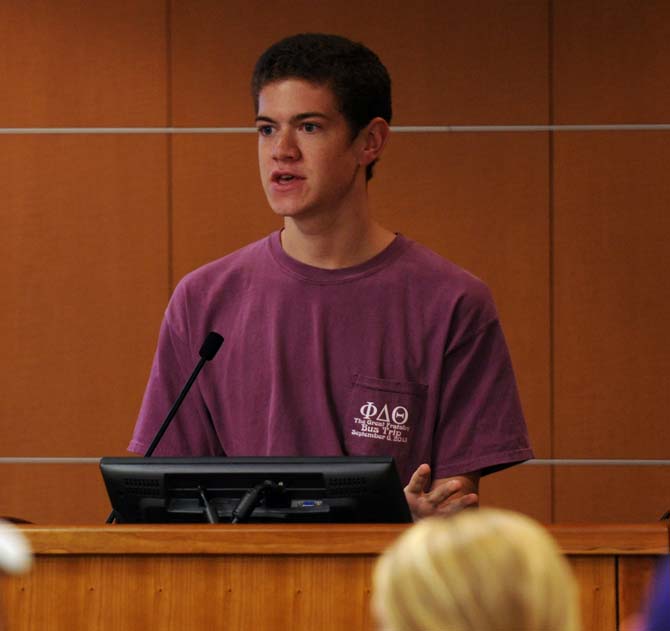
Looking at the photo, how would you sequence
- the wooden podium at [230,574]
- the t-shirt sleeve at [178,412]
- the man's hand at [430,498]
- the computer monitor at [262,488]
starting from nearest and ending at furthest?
1. the wooden podium at [230,574]
2. the computer monitor at [262,488]
3. the man's hand at [430,498]
4. the t-shirt sleeve at [178,412]

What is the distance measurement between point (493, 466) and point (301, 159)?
0.70 meters

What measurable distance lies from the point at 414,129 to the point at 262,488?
9.48 ft

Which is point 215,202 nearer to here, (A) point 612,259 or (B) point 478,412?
(A) point 612,259

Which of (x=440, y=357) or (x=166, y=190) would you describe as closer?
(x=440, y=357)

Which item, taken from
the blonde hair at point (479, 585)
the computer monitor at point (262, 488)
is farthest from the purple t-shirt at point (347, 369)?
the blonde hair at point (479, 585)

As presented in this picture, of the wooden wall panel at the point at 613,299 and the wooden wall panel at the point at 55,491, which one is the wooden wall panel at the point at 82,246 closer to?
the wooden wall panel at the point at 55,491

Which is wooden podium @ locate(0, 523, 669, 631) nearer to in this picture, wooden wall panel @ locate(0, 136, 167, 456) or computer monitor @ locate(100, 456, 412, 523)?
computer monitor @ locate(100, 456, 412, 523)

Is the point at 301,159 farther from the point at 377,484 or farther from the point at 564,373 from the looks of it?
the point at 564,373

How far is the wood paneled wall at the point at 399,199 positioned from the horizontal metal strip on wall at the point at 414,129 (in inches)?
0.7

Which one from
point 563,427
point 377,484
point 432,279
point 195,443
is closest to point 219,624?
point 377,484

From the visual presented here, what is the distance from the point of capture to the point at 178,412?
8.02 ft

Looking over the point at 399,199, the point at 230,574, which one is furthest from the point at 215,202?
the point at 230,574

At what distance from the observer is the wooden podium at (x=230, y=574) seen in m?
1.64

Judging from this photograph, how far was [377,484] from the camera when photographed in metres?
1.82
